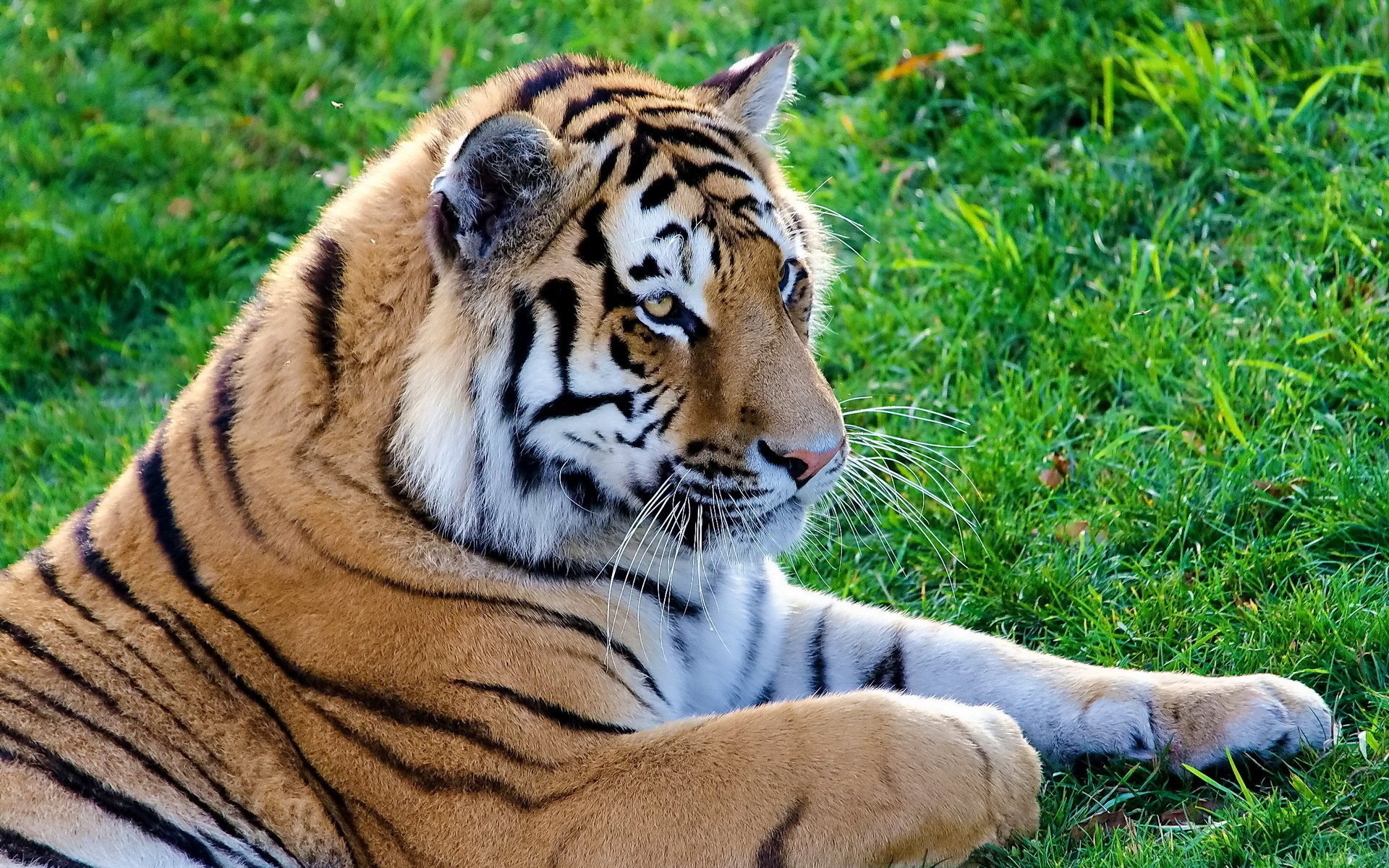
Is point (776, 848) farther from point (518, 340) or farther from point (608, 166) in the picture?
point (608, 166)

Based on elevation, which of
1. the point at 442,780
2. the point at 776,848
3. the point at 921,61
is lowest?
the point at 776,848

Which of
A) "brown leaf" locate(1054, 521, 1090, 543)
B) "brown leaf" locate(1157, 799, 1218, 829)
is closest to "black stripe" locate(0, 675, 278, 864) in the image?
"brown leaf" locate(1157, 799, 1218, 829)

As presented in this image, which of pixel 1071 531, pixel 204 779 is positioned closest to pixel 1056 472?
pixel 1071 531

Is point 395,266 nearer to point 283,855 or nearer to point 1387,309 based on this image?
point 283,855

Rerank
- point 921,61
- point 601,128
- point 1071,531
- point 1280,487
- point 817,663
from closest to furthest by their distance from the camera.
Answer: point 601,128
point 817,663
point 1280,487
point 1071,531
point 921,61

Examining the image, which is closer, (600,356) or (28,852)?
(28,852)

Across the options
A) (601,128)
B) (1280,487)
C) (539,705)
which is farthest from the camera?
(1280,487)

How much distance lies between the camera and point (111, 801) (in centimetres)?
265

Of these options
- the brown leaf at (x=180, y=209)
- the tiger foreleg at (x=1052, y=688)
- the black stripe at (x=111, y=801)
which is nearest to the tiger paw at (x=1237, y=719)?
the tiger foreleg at (x=1052, y=688)

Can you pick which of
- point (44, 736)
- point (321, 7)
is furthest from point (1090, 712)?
point (321, 7)

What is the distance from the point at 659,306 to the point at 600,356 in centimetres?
Answer: 14

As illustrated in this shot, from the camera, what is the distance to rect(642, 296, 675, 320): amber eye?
2.73 meters

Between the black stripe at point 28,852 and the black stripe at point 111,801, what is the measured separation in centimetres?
10

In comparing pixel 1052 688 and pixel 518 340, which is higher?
pixel 518 340
